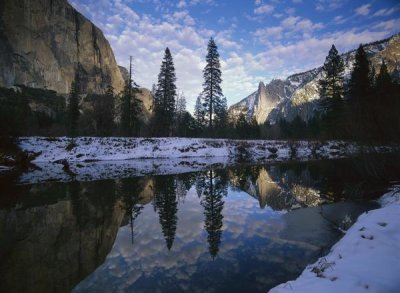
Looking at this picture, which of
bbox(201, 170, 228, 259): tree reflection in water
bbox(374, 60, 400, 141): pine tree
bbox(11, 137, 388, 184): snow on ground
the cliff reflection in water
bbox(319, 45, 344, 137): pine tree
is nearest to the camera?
the cliff reflection in water

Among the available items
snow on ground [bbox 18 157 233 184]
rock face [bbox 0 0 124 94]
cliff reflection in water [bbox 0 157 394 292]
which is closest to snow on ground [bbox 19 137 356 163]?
snow on ground [bbox 18 157 233 184]

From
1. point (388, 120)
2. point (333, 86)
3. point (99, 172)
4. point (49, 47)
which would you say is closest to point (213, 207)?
point (388, 120)

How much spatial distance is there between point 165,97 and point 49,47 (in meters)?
102

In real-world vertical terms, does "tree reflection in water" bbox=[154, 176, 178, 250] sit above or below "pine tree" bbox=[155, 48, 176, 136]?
below

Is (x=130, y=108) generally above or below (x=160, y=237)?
above

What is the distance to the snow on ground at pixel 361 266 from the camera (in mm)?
3777

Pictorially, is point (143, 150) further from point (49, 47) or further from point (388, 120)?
point (49, 47)

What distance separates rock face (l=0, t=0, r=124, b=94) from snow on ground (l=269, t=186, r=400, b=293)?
12064 cm

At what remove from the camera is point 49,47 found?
119938mm

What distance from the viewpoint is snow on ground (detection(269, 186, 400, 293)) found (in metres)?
3.78

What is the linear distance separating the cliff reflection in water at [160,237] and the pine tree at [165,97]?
108 feet

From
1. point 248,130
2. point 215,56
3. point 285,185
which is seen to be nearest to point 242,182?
point 285,185

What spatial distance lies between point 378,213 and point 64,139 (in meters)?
36.0

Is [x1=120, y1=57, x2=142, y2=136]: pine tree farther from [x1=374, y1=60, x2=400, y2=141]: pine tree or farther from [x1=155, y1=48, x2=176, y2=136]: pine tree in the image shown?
[x1=374, y1=60, x2=400, y2=141]: pine tree
